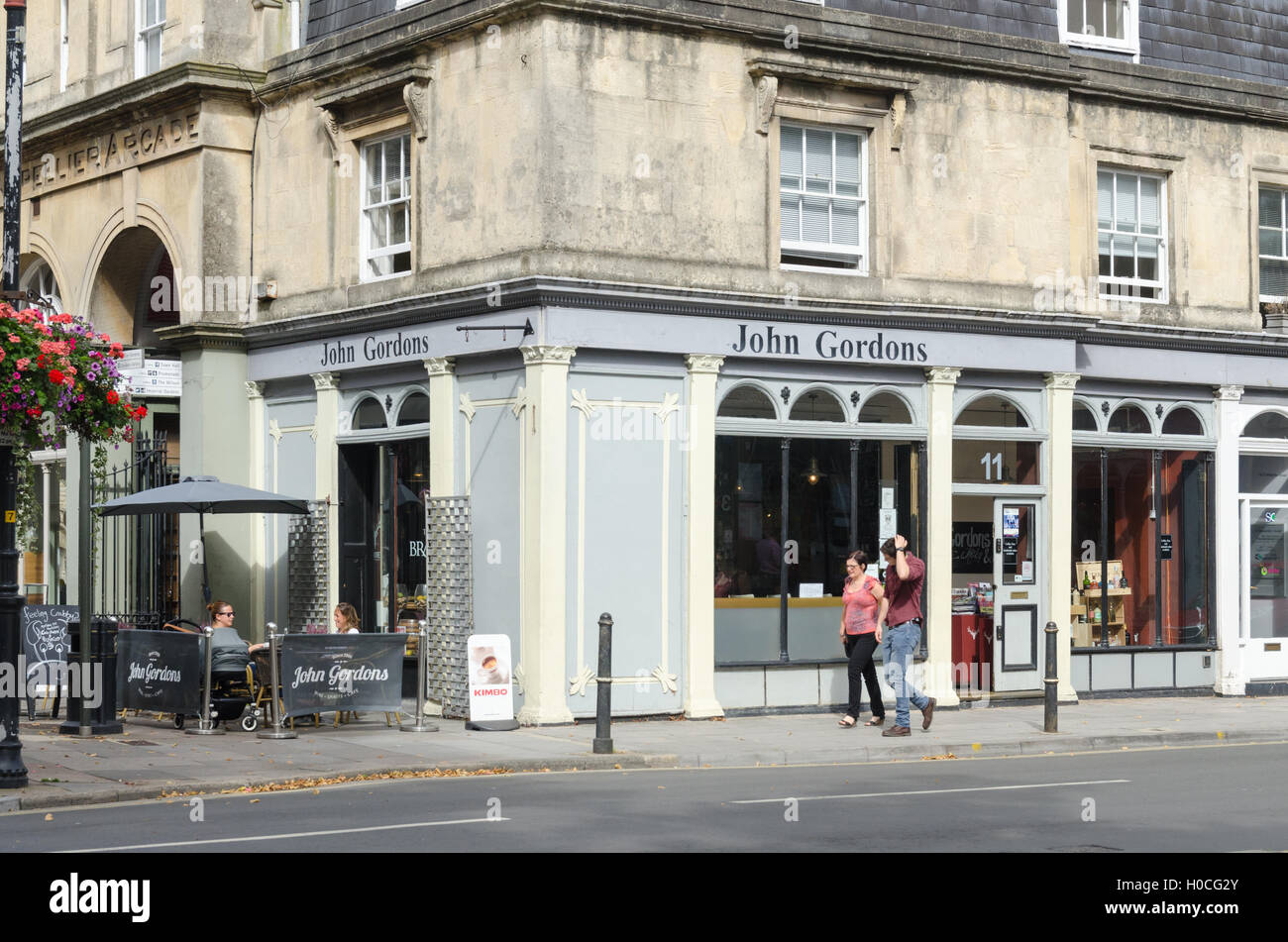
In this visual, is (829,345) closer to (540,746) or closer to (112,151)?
(540,746)

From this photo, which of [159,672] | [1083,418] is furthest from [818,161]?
[159,672]

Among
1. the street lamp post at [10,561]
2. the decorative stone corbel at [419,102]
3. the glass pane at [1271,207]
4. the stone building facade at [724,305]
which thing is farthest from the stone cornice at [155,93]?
the glass pane at [1271,207]

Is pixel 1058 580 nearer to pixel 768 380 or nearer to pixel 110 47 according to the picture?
pixel 768 380

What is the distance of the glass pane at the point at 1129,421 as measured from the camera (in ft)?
74.1

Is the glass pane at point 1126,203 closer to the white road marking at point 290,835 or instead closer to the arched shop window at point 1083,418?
the arched shop window at point 1083,418

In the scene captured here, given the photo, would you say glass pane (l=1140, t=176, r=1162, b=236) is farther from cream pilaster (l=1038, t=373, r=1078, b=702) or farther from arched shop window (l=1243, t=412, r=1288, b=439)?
arched shop window (l=1243, t=412, r=1288, b=439)

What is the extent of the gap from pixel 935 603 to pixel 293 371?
8.29 m

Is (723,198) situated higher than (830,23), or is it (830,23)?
(830,23)

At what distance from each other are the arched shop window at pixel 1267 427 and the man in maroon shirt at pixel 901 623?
26.1 ft

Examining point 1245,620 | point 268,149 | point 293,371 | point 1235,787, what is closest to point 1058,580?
point 1245,620

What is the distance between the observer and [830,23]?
2005 cm

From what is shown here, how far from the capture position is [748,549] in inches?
773

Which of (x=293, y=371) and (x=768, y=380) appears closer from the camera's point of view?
(x=768, y=380)

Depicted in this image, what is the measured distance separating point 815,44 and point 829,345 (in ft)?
11.0
